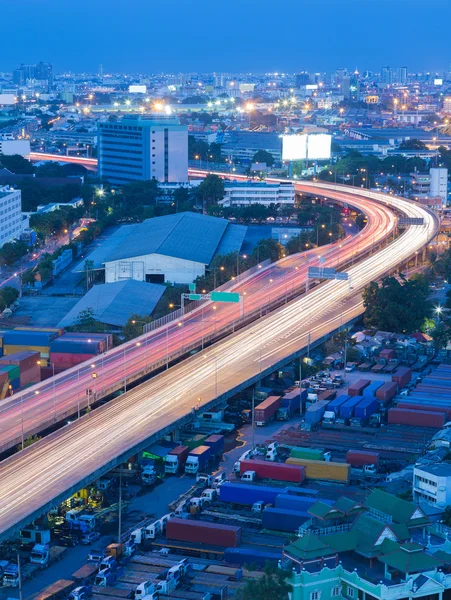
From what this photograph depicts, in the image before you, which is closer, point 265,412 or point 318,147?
point 265,412

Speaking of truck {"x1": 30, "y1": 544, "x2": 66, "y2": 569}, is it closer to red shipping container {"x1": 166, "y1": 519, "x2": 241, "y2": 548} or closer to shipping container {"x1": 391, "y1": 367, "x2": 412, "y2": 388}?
red shipping container {"x1": 166, "y1": 519, "x2": 241, "y2": 548}

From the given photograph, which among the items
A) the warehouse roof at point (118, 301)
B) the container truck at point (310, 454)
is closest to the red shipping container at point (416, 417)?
the container truck at point (310, 454)

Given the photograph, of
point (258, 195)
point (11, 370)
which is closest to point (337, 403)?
point (11, 370)

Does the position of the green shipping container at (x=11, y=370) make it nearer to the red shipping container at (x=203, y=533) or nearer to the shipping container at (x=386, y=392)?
the shipping container at (x=386, y=392)

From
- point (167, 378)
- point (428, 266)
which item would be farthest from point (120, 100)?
point (167, 378)

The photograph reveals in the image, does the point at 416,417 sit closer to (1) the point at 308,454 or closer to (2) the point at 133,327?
(1) the point at 308,454
